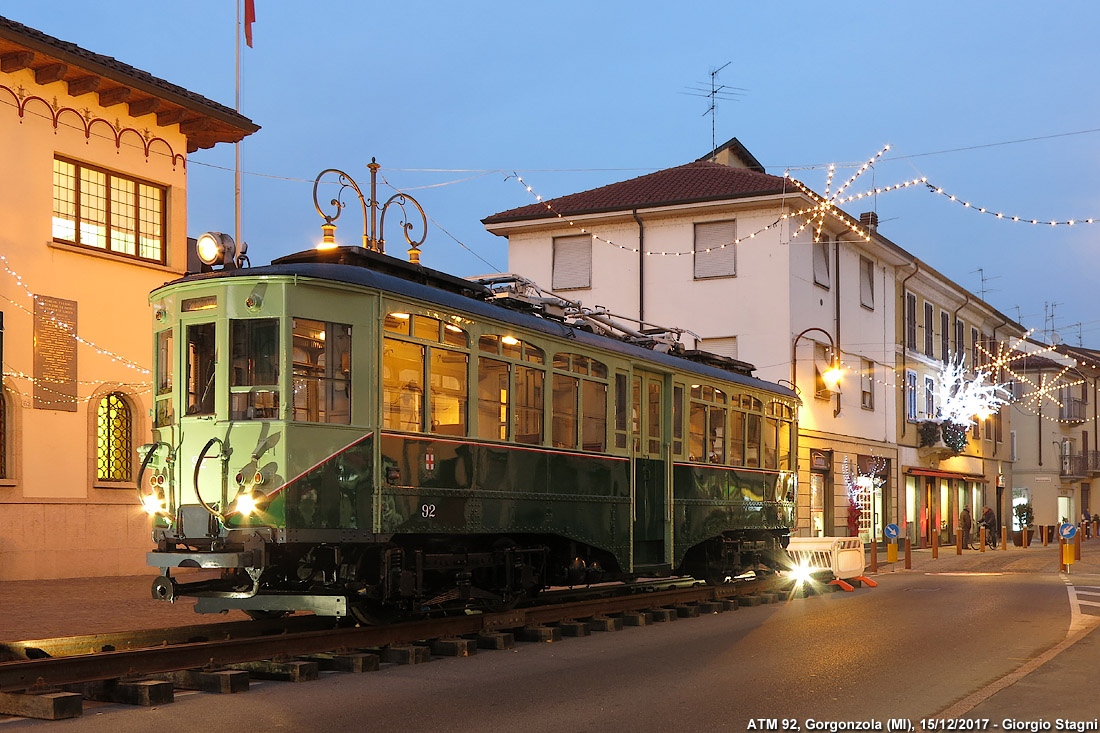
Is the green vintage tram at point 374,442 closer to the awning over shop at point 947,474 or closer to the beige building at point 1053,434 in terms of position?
Answer: the awning over shop at point 947,474

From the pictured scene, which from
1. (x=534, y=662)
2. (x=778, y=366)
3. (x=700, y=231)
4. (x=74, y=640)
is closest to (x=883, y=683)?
(x=534, y=662)

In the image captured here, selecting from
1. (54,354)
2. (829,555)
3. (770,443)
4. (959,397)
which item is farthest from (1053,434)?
(54,354)

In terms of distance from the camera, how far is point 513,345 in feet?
41.2

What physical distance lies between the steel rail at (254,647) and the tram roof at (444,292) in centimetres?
275

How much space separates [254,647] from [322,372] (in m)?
2.23

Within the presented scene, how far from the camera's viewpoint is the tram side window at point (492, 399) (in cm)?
1197

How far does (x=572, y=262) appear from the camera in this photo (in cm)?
3450

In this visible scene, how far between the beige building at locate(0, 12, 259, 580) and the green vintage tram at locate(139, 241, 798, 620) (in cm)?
781

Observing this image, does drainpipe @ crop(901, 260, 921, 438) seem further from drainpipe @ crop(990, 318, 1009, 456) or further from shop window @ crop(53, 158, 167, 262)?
shop window @ crop(53, 158, 167, 262)

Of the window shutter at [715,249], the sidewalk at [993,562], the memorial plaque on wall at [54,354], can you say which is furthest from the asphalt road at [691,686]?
the window shutter at [715,249]

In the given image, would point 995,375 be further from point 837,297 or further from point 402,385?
point 402,385

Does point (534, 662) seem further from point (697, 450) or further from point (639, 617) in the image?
point (697, 450)

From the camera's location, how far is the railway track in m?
8.05

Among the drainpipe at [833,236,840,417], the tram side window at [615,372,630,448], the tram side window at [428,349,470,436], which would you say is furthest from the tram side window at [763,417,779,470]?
the drainpipe at [833,236,840,417]
